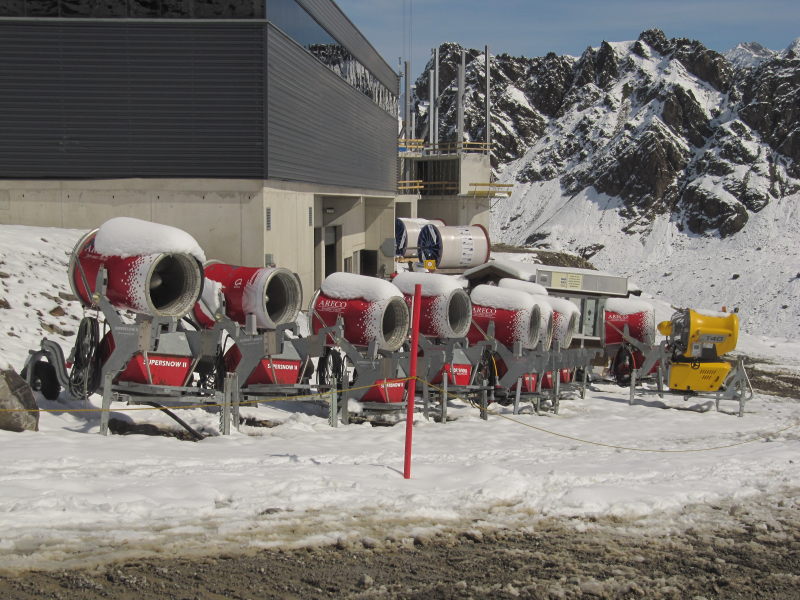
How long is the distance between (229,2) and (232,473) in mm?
16438

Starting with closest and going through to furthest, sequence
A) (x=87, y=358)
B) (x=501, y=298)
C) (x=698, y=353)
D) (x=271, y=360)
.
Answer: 1. (x=87, y=358)
2. (x=271, y=360)
3. (x=501, y=298)
4. (x=698, y=353)

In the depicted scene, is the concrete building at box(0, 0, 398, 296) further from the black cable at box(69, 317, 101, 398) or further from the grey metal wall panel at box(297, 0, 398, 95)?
the black cable at box(69, 317, 101, 398)

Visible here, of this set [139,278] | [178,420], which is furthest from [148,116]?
[178,420]

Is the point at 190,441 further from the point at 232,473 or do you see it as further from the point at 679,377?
the point at 679,377

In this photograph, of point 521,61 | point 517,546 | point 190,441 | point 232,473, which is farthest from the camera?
point 521,61

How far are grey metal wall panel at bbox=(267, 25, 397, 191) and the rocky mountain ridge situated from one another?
48.3 m

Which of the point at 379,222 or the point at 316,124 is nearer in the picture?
the point at 316,124

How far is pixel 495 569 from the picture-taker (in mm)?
6672

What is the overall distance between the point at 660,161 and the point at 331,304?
78.1 metres

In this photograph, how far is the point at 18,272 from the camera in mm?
18500

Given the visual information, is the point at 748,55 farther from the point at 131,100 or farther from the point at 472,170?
the point at 131,100

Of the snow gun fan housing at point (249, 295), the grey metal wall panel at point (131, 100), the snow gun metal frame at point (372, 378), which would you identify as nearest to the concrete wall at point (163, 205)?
the grey metal wall panel at point (131, 100)

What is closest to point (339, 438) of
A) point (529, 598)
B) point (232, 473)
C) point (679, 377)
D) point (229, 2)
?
point (232, 473)

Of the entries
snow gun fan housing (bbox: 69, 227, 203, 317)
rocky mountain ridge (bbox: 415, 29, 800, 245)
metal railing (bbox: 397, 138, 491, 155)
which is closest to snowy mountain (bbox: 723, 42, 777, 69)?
rocky mountain ridge (bbox: 415, 29, 800, 245)
